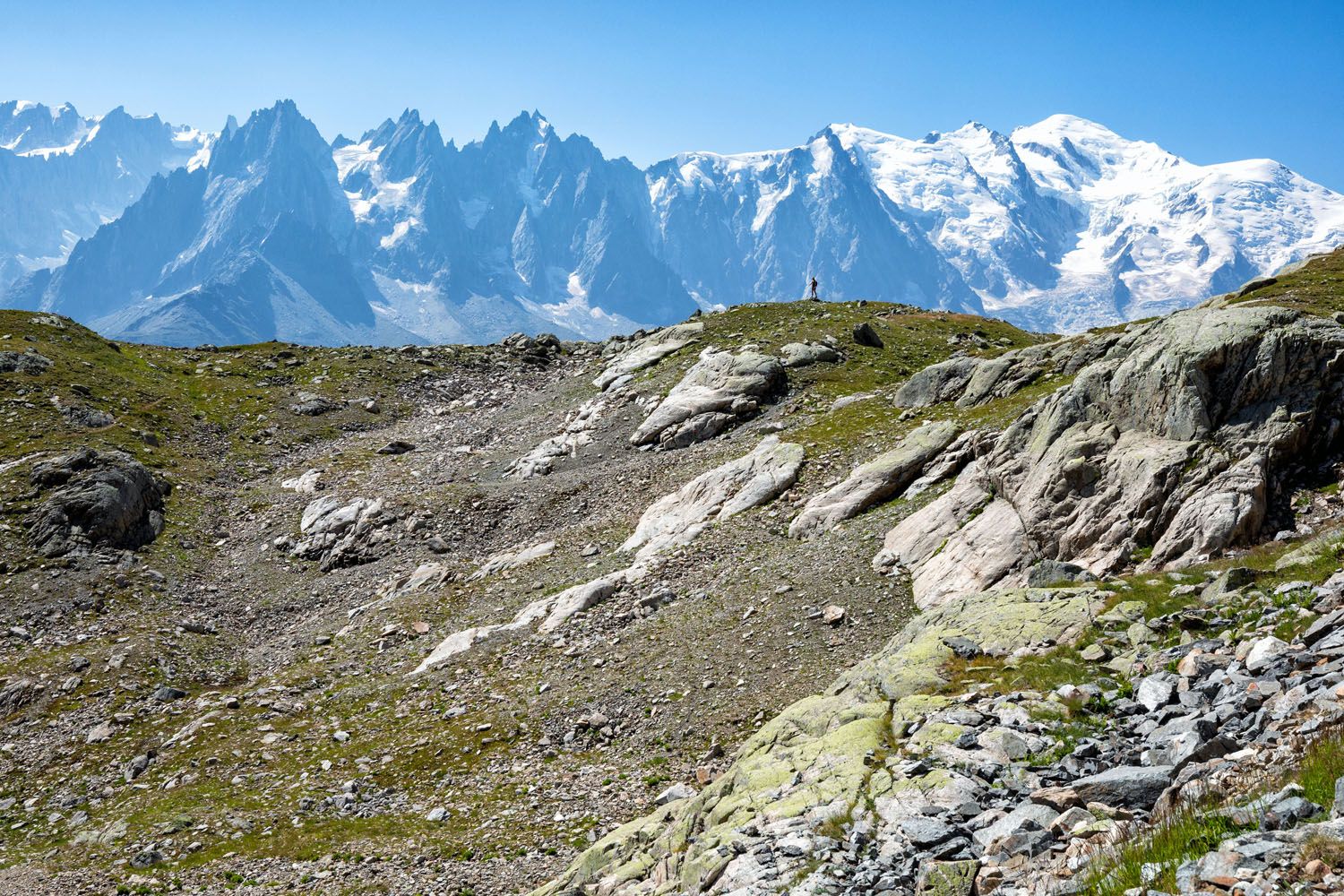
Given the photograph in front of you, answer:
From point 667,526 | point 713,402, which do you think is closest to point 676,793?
point 667,526

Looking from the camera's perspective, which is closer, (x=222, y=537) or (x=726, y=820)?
(x=726, y=820)

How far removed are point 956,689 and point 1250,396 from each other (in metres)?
15.8

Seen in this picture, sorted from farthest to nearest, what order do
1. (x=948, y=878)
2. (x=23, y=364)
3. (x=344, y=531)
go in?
(x=23, y=364) < (x=344, y=531) < (x=948, y=878)

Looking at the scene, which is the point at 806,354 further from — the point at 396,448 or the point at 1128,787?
the point at 1128,787

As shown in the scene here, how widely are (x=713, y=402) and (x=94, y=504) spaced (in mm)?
39844

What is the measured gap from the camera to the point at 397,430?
7456 cm

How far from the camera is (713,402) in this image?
57.2 m

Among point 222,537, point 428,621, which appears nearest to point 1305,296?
point 428,621

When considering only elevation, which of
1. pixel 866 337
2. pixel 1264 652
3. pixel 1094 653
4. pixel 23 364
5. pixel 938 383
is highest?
pixel 23 364

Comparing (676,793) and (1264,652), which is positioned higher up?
(1264,652)

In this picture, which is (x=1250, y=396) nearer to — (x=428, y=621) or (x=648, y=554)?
(x=648, y=554)

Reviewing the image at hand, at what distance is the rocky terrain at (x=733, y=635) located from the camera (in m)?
12.9

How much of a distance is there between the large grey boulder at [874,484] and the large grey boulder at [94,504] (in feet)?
139

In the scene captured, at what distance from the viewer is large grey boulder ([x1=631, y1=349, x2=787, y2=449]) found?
5559 cm
